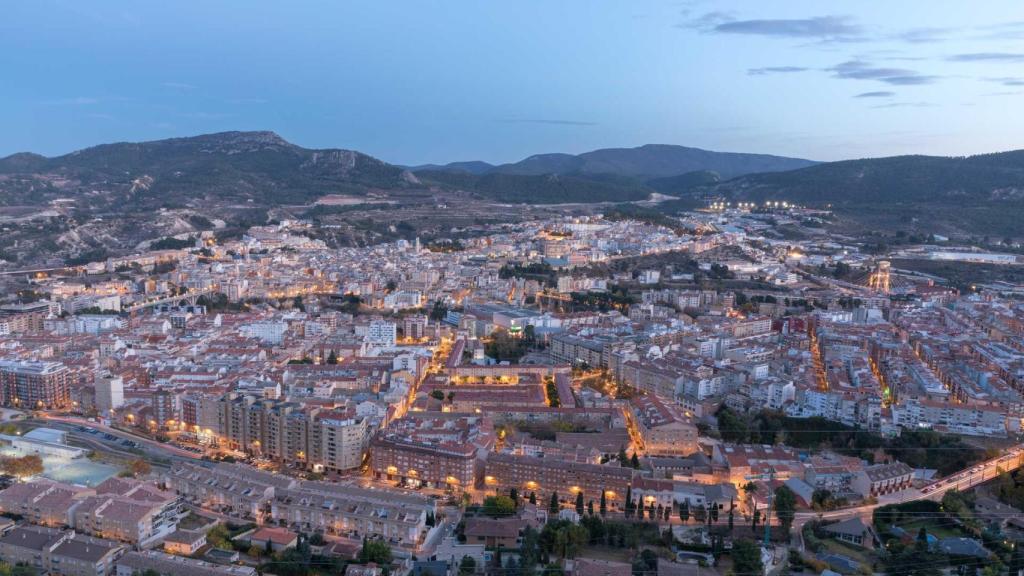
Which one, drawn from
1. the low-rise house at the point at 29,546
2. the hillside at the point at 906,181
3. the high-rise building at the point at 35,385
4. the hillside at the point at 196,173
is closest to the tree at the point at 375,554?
the low-rise house at the point at 29,546

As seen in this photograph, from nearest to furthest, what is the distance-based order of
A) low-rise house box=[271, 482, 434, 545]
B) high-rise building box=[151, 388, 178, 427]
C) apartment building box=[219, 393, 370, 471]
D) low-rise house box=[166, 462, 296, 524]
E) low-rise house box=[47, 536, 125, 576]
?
low-rise house box=[47, 536, 125, 576], low-rise house box=[271, 482, 434, 545], low-rise house box=[166, 462, 296, 524], apartment building box=[219, 393, 370, 471], high-rise building box=[151, 388, 178, 427]

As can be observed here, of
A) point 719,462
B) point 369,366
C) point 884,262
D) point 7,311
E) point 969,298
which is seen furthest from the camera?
point 884,262

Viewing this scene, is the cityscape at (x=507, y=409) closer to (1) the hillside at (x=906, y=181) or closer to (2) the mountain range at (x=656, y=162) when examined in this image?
(1) the hillside at (x=906, y=181)

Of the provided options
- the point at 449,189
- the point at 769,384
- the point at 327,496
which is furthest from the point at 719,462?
the point at 449,189

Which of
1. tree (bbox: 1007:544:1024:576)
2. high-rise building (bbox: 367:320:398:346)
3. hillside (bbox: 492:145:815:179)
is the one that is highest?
hillside (bbox: 492:145:815:179)

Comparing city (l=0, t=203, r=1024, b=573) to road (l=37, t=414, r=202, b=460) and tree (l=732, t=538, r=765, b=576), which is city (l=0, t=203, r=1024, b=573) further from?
tree (l=732, t=538, r=765, b=576)

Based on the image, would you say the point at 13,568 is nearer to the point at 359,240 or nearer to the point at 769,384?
the point at 769,384

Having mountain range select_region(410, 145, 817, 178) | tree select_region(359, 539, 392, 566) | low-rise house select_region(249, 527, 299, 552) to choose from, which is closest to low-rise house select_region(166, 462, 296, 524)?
low-rise house select_region(249, 527, 299, 552)
